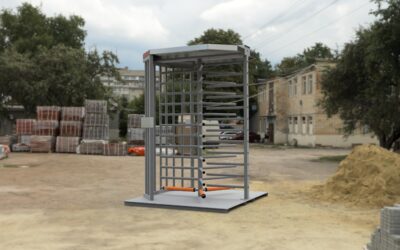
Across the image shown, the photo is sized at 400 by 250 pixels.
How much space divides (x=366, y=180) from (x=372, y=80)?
43.6 ft

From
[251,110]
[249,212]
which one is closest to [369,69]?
[249,212]

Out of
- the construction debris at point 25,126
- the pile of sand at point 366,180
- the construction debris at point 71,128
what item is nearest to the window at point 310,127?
the construction debris at point 71,128

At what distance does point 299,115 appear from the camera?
135 feet

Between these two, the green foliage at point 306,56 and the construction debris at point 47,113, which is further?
the green foliage at point 306,56

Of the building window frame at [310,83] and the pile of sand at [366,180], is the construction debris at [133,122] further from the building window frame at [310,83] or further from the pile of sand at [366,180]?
the pile of sand at [366,180]

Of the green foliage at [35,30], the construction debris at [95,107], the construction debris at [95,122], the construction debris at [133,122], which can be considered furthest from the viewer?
the green foliage at [35,30]

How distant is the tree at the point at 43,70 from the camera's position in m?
35.1

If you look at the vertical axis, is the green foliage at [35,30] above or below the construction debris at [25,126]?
above

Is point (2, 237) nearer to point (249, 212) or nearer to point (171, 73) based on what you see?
point (249, 212)

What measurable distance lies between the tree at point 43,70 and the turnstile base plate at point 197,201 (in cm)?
2677

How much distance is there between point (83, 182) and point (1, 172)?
446 cm

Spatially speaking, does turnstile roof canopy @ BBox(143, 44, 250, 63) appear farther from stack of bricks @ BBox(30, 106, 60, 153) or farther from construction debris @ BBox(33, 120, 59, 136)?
construction debris @ BBox(33, 120, 59, 136)

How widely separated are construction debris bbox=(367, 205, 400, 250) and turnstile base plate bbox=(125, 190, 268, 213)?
12.8ft

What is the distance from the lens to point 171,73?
10852 millimetres
